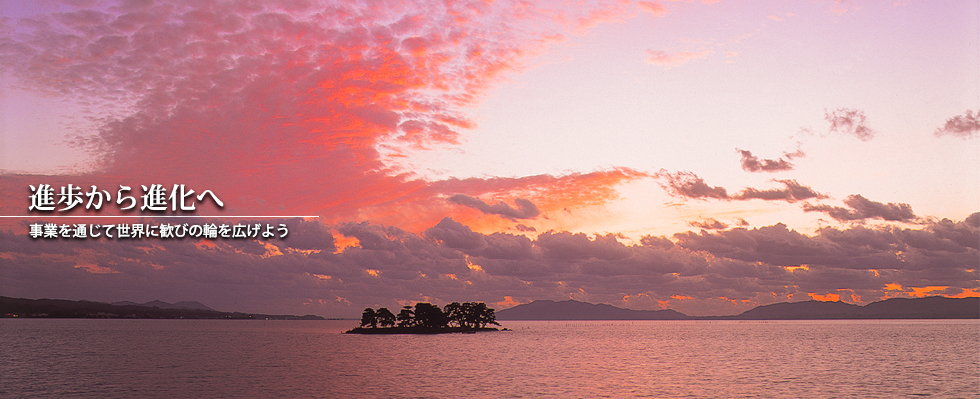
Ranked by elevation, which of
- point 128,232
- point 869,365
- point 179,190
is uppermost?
point 179,190

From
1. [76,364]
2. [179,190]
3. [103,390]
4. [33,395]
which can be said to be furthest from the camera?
[76,364]

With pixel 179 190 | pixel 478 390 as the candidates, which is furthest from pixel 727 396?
pixel 179 190

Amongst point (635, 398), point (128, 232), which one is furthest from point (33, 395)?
point (635, 398)

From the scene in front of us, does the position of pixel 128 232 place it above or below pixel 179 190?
below

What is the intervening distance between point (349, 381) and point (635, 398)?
41.9m

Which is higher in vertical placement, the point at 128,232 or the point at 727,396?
the point at 128,232

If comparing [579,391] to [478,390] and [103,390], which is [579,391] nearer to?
[478,390]

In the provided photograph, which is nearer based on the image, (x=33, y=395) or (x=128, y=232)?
(x=128, y=232)

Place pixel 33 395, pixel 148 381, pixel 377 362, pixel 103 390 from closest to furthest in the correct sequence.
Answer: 1. pixel 33 395
2. pixel 103 390
3. pixel 148 381
4. pixel 377 362

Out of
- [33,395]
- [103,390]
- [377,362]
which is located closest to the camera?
[33,395]

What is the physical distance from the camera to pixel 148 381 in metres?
88.9

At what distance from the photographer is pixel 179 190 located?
59.0 m

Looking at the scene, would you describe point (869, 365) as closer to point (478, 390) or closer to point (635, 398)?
point (635, 398)

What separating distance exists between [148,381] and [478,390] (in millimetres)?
49338
